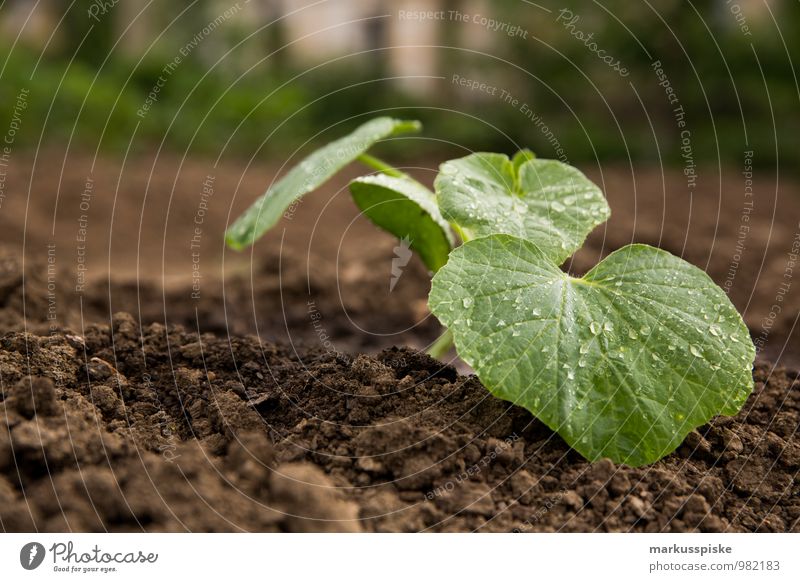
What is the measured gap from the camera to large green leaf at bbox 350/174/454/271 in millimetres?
2455

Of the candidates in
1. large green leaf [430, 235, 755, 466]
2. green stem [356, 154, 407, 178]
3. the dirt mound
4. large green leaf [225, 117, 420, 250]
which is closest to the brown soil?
the dirt mound

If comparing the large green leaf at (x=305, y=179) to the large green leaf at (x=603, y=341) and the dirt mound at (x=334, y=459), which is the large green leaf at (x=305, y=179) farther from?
the large green leaf at (x=603, y=341)

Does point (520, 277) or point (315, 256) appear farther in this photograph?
point (315, 256)

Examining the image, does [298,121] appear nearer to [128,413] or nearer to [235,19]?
[235,19]

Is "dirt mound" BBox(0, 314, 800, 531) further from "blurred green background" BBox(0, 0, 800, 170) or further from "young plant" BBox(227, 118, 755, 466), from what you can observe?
"blurred green background" BBox(0, 0, 800, 170)

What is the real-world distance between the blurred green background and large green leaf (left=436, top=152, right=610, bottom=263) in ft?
16.1

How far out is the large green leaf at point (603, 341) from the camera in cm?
196

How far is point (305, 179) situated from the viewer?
2436 millimetres

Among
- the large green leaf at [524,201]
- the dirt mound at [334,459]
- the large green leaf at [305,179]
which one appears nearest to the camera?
the dirt mound at [334,459]

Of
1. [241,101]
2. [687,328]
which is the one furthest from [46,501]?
[241,101]

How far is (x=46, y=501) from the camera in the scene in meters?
1.70

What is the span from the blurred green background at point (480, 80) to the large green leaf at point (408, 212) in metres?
4.72

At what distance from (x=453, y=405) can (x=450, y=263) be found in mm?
367

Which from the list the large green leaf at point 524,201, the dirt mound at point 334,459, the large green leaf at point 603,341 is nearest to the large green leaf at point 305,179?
the large green leaf at point 524,201
